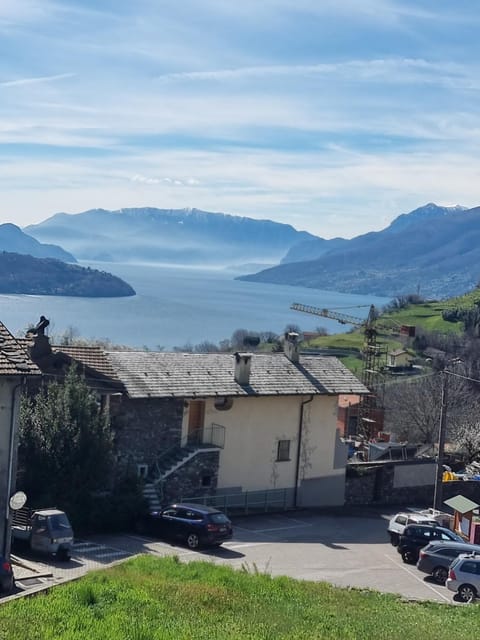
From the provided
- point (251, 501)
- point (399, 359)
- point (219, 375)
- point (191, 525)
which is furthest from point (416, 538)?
point (399, 359)

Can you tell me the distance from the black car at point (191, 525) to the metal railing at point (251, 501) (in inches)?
170

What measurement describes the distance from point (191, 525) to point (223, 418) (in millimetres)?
7590

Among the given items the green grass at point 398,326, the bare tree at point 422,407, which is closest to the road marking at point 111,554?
the bare tree at point 422,407

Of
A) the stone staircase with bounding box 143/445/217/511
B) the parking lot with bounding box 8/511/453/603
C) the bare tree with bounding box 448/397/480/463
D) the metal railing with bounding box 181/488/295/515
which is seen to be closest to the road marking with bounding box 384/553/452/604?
the parking lot with bounding box 8/511/453/603

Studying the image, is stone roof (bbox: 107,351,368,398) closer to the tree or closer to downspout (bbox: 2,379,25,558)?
the tree

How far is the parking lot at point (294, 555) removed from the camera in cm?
2308

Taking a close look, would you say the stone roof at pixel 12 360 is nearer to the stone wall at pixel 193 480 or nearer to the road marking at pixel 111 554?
the road marking at pixel 111 554

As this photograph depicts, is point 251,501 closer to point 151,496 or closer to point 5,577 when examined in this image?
point 151,496

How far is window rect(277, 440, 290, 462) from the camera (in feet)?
117

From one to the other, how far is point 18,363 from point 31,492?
7.41 metres

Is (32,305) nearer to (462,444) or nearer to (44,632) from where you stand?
(462,444)

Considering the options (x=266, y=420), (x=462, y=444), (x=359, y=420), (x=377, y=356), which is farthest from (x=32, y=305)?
(x=266, y=420)

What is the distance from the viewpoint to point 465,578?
2291 centimetres

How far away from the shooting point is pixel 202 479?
32844 millimetres
